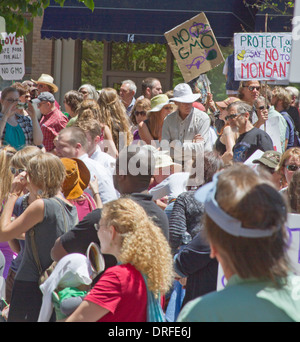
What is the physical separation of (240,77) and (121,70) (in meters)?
8.18

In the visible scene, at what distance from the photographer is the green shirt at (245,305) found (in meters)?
1.89

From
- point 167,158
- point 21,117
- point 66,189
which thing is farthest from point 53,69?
point 66,189

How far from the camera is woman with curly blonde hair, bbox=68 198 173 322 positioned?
298cm

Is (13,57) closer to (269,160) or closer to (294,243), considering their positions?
(269,160)

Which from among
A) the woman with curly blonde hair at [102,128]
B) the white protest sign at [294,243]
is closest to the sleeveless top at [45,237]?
the white protest sign at [294,243]

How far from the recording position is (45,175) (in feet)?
13.4

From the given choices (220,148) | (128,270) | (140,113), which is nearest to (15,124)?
(140,113)

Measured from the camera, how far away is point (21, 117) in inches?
321

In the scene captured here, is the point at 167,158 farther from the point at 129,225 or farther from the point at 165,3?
the point at 165,3

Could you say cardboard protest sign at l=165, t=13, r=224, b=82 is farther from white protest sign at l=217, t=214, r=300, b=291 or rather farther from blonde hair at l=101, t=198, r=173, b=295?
blonde hair at l=101, t=198, r=173, b=295

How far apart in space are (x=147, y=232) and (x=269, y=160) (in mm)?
2217

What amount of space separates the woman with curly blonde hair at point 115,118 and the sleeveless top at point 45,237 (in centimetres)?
341

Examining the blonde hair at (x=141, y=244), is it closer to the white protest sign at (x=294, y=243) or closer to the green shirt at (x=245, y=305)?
the white protest sign at (x=294, y=243)

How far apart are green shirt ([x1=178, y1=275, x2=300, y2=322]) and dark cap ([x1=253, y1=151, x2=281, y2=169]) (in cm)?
320
